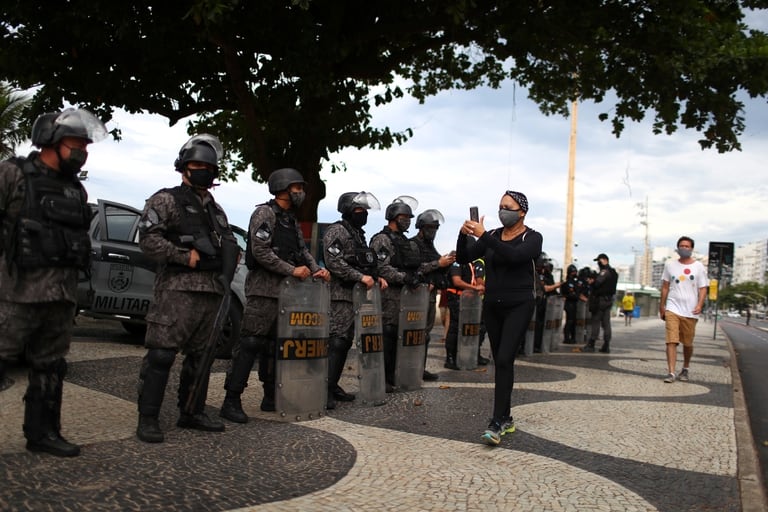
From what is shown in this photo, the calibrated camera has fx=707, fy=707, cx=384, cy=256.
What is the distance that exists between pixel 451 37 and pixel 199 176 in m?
8.31

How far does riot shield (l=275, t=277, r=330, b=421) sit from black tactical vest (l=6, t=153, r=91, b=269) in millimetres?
1789

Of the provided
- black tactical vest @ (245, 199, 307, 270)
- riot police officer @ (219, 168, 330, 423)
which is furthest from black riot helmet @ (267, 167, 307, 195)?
black tactical vest @ (245, 199, 307, 270)

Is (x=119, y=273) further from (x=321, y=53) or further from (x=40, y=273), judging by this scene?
(x=40, y=273)

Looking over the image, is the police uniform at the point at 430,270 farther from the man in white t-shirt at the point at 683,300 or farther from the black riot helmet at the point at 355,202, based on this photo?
the man in white t-shirt at the point at 683,300

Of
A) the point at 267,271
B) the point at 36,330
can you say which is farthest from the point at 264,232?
the point at 36,330

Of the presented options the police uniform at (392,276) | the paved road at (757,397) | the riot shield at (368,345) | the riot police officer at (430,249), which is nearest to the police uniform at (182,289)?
the riot shield at (368,345)

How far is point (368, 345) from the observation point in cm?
665

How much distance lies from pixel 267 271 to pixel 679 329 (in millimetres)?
6228

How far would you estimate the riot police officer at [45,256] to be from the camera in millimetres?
4137

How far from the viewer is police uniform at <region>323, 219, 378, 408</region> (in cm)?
662

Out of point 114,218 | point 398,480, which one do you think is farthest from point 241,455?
point 114,218

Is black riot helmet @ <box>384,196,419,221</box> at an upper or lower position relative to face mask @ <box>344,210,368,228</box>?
upper

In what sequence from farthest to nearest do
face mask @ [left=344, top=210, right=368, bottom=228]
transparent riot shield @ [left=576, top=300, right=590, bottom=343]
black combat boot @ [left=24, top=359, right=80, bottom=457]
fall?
transparent riot shield @ [left=576, top=300, right=590, bottom=343]
face mask @ [left=344, top=210, right=368, bottom=228]
black combat boot @ [left=24, top=359, right=80, bottom=457]

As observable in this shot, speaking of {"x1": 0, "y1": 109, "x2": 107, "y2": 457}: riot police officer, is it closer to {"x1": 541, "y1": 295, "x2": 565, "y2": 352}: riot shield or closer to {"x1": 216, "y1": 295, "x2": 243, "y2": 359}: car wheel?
{"x1": 216, "y1": 295, "x2": 243, "y2": 359}: car wheel
